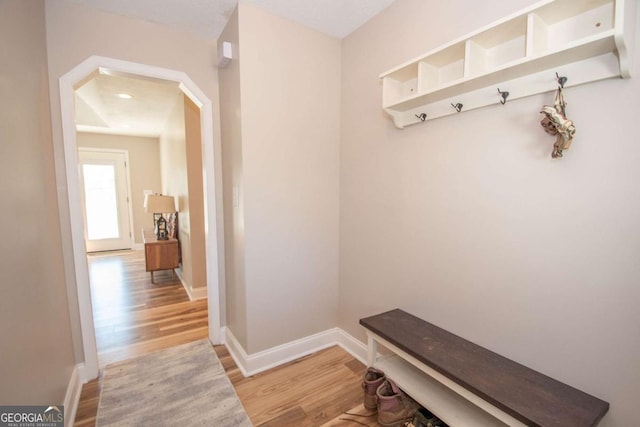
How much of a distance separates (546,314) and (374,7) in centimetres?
202

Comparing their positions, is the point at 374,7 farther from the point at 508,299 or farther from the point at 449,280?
the point at 508,299

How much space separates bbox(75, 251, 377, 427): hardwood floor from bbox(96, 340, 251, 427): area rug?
7cm

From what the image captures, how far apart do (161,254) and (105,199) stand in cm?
334

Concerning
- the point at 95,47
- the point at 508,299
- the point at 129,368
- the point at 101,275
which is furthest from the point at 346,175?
the point at 101,275

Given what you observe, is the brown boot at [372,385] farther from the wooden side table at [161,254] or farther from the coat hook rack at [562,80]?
the wooden side table at [161,254]

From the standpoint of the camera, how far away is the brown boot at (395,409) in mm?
1472

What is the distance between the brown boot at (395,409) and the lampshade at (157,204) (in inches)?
152

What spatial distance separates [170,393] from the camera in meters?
1.86

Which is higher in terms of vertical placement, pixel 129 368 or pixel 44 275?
pixel 44 275

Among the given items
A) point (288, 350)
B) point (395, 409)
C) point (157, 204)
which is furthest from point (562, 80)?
point (157, 204)

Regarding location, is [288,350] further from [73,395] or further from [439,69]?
[439,69]

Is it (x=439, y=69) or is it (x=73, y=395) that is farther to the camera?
(x=73, y=395)

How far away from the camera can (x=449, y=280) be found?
1.57 meters

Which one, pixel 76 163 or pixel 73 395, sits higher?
pixel 76 163
